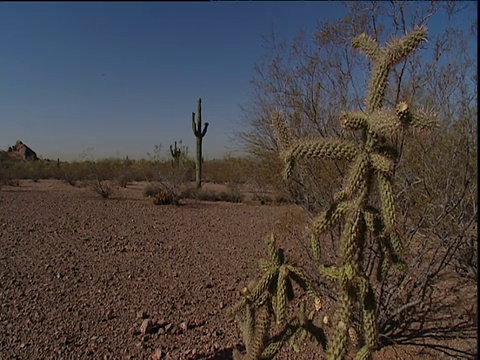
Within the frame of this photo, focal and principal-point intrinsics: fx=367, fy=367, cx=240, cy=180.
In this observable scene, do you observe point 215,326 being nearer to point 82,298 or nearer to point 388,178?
point 82,298

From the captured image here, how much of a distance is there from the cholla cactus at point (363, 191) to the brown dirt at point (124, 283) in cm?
140

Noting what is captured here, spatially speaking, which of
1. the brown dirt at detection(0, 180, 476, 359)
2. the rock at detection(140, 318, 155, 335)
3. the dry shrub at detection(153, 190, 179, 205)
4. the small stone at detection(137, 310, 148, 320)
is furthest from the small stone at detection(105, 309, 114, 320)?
the dry shrub at detection(153, 190, 179, 205)

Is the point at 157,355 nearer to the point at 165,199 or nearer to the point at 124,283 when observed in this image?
the point at 124,283

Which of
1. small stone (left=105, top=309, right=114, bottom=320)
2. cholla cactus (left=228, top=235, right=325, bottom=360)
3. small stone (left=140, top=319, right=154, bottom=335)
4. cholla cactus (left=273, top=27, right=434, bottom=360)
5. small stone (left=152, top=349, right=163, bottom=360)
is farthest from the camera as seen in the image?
small stone (left=105, top=309, right=114, bottom=320)

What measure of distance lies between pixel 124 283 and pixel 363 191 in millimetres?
3645

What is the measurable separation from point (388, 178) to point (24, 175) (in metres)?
23.4

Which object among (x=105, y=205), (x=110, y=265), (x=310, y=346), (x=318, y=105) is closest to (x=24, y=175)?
(x=105, y=205)

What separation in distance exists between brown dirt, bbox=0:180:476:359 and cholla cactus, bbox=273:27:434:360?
4.61ft

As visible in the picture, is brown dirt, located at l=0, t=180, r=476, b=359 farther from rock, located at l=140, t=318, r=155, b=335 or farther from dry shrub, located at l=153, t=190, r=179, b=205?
dry shrub, located at l=153, t=190, r=179, b=205

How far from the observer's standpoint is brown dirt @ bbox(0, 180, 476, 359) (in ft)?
10.6

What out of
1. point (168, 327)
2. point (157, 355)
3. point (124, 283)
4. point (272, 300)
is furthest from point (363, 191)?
point (124, 283)

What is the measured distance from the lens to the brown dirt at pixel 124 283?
322 cm

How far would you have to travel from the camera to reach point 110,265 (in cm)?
532

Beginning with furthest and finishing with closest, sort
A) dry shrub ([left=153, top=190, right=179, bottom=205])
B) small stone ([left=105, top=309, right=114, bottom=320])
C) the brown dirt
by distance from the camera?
dry shrub ([left=153, top=190, right=179, bottom=205]), small stone ([left=105, top=309, right=114, bottom=320]), the brown dirt
